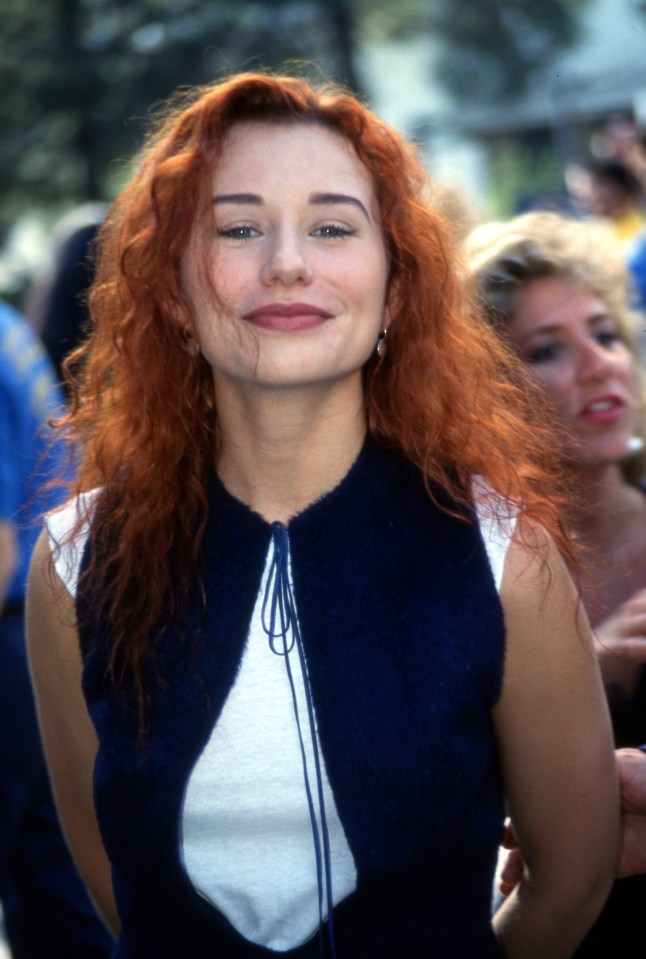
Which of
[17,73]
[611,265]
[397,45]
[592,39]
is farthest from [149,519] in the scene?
[592,39]

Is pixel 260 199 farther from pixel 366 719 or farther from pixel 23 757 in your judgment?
pixel 23 757

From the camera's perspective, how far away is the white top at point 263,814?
6.09ft

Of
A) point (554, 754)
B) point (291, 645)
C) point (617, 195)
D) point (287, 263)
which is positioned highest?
point (617, 195)

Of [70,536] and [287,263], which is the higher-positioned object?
[287,263]

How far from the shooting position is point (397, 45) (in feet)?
67.9

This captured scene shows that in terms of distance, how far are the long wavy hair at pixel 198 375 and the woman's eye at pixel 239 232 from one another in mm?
43

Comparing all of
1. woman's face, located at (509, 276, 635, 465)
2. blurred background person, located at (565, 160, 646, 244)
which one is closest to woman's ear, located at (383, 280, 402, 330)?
woman's face, located at (509, 276, 635, 465)

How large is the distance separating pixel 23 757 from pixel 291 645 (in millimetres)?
1322

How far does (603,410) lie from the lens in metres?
2.46

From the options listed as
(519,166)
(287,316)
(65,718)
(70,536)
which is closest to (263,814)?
(65,718)

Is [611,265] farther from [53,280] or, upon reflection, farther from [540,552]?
[53,280]

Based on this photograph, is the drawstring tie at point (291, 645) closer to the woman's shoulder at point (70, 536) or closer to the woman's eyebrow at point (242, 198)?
the woman's shoulder at point (70, 536)

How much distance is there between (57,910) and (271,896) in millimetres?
1336

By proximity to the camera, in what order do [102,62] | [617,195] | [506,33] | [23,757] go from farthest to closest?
[506,33]
[102,62]
[617,195]
[23,757]
